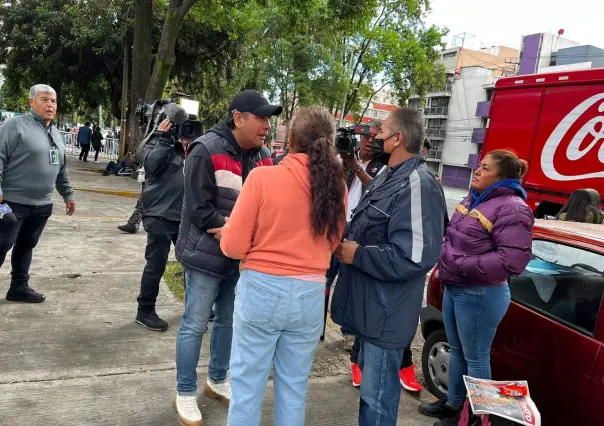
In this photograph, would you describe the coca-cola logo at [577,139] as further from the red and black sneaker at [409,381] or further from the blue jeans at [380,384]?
the blue jeans at [380,384]

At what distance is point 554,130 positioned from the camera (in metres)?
7.38

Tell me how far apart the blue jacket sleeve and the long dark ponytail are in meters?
0.23

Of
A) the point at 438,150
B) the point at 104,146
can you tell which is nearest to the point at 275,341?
the point at 104,146

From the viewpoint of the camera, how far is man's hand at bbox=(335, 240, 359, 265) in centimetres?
218

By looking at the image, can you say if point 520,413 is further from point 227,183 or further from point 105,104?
point 105,104

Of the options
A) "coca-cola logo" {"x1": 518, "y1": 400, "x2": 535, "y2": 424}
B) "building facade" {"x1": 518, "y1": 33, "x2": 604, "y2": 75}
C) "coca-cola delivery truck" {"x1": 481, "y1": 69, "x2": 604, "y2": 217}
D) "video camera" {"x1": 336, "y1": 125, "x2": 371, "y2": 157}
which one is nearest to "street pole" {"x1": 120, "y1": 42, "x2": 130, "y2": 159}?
"coca-cola delivery truck" {"x1": 481, "y1": 69, "x2": 604, "y2": 217}

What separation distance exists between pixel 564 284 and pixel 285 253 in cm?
188

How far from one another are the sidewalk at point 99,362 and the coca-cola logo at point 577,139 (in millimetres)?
4466

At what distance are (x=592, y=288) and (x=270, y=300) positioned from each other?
1.87m

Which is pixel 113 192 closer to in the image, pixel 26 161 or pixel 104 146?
pixel 26 161

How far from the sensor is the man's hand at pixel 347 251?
7.16ft

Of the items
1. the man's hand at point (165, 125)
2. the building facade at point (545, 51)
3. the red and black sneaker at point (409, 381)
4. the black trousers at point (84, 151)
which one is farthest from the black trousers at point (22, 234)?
the building facade at point (545, 51)

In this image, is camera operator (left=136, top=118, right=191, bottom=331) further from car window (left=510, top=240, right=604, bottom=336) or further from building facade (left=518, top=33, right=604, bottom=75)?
building facade (left=518, top=33, right=604, bottom=75)

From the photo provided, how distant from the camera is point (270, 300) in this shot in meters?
1.99
